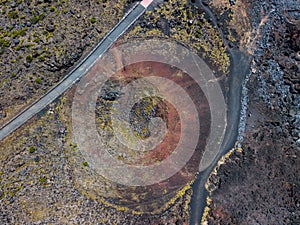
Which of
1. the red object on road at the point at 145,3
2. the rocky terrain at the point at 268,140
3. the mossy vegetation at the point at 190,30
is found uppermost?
the red object on road at the point at 145,3

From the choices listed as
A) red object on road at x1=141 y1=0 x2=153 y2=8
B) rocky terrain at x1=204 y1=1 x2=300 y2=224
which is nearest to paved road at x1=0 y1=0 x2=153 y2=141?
red object on road at x1=141 y1=0 x2=153 y2=8

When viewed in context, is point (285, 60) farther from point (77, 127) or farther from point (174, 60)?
point (77, 127)

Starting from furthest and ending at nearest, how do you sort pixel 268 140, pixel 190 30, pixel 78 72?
pixel 190 30 → pixel 268 140 → pixel 78 72

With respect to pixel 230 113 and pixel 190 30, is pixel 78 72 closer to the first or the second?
pixel 190 30

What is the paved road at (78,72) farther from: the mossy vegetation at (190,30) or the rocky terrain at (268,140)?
the rocky terrain at (268,140)

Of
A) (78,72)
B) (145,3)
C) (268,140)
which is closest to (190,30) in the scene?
(145,3)

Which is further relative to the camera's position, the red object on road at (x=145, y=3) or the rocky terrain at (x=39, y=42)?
the red object on road at (x=145, y=3)

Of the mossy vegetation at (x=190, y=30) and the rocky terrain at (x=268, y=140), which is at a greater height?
the mossy vegetation at (x=190, y=30)

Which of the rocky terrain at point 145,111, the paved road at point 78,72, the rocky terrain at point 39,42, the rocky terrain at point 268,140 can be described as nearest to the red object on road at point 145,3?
the paved road at point 78,72
